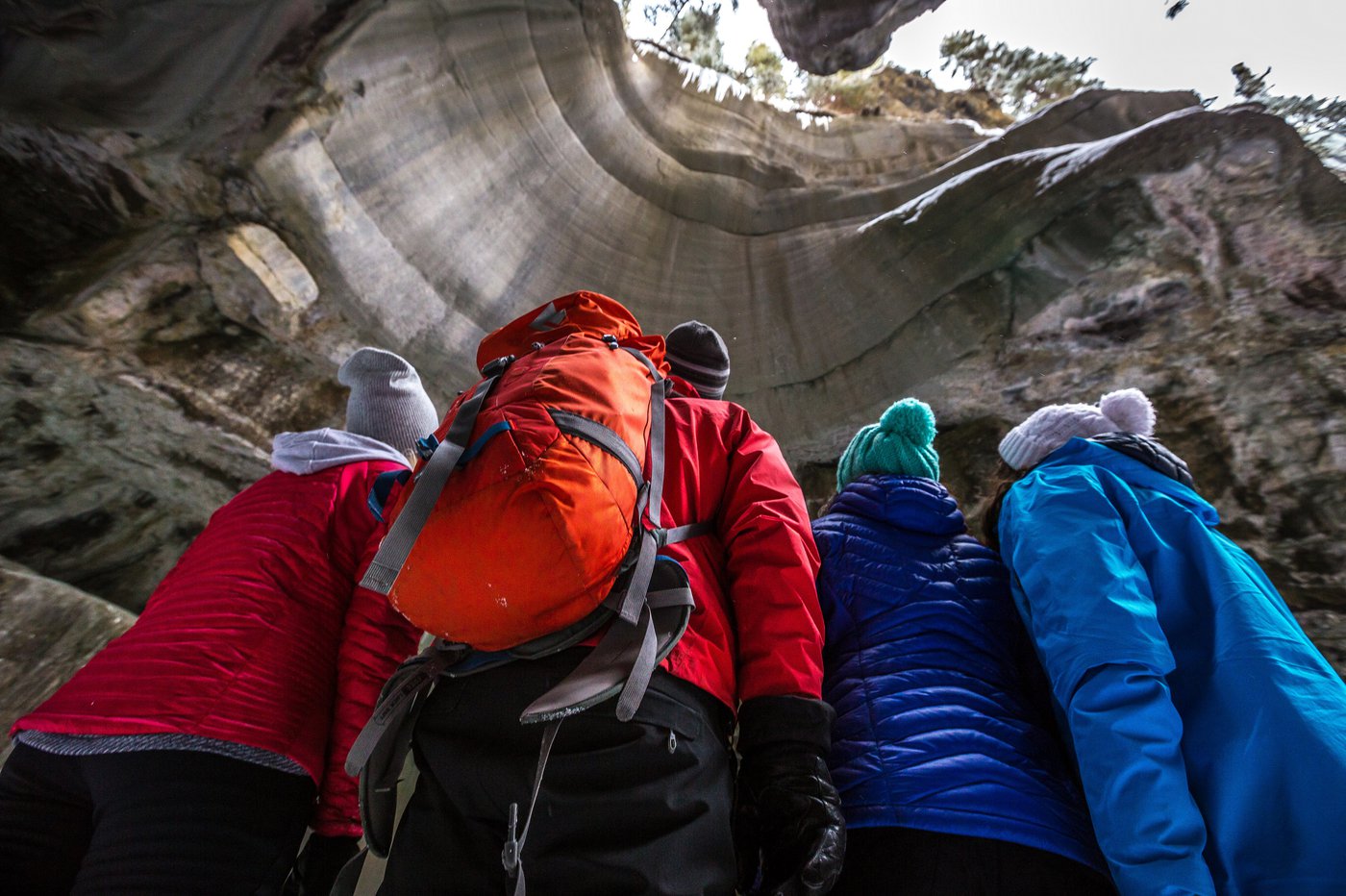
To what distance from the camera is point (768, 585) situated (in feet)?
5.16

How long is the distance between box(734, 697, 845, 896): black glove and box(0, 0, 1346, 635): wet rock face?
274 centimetres

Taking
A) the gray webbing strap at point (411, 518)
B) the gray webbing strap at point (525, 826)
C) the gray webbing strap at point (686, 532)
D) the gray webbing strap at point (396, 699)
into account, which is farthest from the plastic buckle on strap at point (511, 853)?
the gray webbing strap at point (686, 532)

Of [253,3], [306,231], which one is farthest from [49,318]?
[253,3]

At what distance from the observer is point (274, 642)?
1.75m

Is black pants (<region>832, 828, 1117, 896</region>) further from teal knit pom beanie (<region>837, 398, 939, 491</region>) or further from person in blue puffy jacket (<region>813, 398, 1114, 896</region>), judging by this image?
teal knit pom beanie (<region>837, 398, 939, 491</region>)

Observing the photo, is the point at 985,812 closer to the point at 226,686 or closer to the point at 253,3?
the point at 226,686

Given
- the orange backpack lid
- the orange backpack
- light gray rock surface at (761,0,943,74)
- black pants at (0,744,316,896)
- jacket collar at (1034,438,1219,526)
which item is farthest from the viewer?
light gray rock surface at (761,0,943,74)

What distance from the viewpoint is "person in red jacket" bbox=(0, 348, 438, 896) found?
149 centimetres

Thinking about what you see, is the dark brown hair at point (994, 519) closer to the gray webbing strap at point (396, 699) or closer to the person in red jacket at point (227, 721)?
the gray webbing strap at point (396, 699)

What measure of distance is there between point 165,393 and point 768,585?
4149mm

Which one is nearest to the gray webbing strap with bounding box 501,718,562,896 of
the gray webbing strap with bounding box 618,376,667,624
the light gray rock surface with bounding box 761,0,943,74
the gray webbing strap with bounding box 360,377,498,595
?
the gray webbing strap with bounding box 618,376,667,624

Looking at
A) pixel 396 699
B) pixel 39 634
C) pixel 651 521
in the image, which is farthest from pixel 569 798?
pixel 39 634

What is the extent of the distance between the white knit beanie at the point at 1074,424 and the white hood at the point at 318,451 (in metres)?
2.31

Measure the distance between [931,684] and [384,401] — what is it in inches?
89.2
